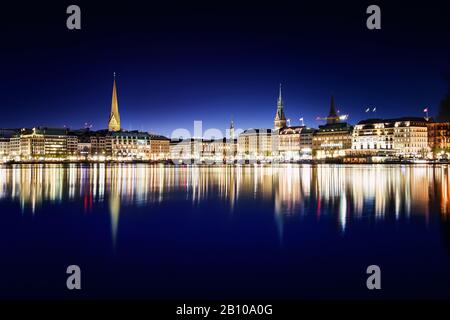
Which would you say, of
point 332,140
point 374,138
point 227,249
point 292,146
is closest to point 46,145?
point 292,146

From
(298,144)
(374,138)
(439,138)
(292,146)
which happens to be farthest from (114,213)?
(292,146)

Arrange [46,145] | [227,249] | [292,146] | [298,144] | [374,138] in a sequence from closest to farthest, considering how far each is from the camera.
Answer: [227,249], [374,138], [46,145], [298,144], [292,146]

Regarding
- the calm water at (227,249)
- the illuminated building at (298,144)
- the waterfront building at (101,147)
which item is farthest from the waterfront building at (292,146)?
the calm water at (227,249)

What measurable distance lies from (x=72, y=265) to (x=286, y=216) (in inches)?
413

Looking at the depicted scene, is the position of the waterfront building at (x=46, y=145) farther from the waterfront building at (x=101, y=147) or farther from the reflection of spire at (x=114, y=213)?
the reflection of spire at (x=114, y=213)

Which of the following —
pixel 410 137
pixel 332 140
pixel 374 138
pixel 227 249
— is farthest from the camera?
pixel 332 140

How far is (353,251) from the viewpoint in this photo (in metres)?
12.8

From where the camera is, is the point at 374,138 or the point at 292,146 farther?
the point at 292,146

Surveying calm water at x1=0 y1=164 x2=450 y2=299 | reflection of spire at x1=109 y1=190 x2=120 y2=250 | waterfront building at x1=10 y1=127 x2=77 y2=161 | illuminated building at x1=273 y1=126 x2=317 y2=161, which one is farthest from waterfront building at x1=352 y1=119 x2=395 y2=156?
calm water at x1=0 y1=164 x2=450 y2=299

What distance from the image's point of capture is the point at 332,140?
6973 inches

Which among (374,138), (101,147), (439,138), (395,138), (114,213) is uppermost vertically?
(101,147)

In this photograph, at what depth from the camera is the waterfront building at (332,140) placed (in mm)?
170613

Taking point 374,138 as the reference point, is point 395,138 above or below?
below

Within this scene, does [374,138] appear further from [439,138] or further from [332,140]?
[332,140]
